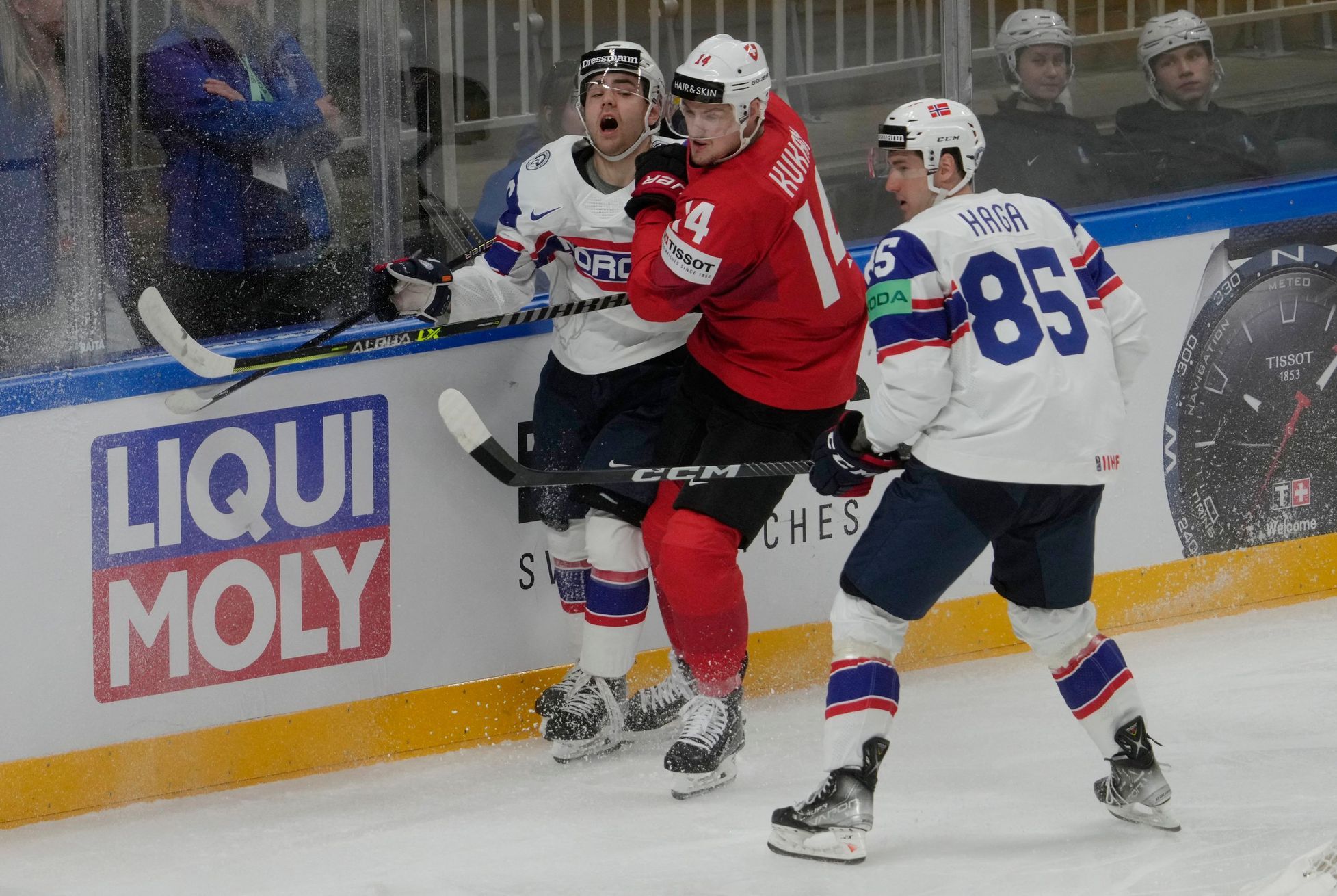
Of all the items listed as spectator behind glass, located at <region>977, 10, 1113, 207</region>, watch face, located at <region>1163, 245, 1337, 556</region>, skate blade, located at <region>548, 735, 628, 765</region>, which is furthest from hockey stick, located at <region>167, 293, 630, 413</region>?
watch face, located at <region>1163, 245, 1337, 556</region>

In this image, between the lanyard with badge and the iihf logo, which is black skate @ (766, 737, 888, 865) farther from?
the iihf logo

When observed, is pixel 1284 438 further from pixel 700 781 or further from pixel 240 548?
pixel 240 548

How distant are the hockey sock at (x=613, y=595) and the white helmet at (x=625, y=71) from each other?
0.69 metres

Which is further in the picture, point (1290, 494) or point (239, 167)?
point (1290, 494)

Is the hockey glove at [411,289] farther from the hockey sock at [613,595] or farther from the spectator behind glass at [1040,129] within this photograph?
the spectator behind glass at [1040,129]

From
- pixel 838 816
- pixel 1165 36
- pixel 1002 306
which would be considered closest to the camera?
pixel 1002 306

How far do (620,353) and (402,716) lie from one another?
2.65 ft

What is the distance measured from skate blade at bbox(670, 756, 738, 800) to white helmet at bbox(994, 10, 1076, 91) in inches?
70.1

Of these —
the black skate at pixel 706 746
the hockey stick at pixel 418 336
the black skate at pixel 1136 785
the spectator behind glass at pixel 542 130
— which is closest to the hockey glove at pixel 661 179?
the hockey stick at pixel 418 336

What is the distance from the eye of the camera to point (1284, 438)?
14.5 ft

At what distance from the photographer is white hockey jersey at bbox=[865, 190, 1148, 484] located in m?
2.78

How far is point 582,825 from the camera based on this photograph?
3.19 meters

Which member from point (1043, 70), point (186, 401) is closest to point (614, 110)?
point (186, 401)

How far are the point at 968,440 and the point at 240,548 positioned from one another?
4.40ft
